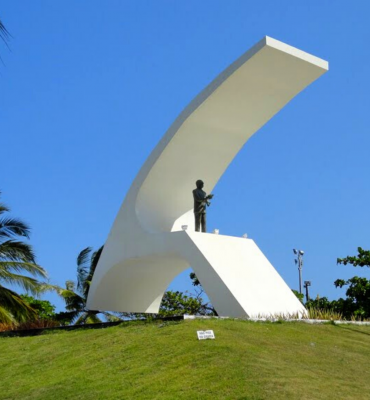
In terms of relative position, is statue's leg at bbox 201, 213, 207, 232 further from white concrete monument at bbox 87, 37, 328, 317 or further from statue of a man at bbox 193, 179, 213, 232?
white concrete monument at bbox 87, 37, 328, 317

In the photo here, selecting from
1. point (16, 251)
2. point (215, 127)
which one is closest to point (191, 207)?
point (215, 127)

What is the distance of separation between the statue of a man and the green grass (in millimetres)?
3942

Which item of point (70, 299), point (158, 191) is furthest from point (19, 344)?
point (70, 299)

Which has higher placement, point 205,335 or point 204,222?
point 204,222

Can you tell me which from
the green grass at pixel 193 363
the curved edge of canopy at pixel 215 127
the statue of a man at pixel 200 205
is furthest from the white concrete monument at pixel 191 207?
the green grass at pixel 193 363

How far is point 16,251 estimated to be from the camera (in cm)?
1952

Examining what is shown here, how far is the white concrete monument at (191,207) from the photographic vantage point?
14039mm

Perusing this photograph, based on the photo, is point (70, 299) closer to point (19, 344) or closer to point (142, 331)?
point (19, 344)

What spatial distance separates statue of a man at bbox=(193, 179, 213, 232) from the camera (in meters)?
16.2

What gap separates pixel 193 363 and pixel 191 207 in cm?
892

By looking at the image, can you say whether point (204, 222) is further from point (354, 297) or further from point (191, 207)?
point (354, 297)

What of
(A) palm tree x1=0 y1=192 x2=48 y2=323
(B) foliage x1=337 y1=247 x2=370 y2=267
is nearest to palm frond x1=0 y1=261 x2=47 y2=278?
(A) palm tree x1=0 y1=192 x2=48 y2=323

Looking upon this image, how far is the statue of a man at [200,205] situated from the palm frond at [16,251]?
627 cm

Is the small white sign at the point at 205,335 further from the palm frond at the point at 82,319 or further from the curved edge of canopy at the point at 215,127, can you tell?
the palm frond at the point at 82,319
